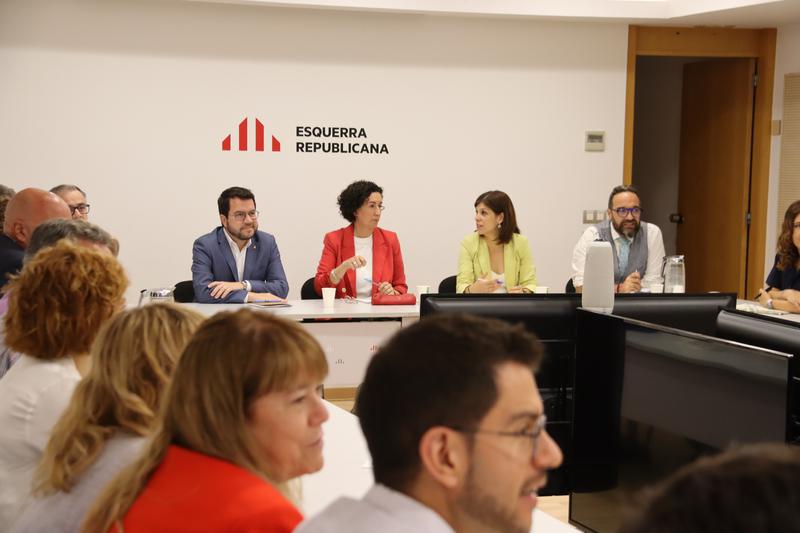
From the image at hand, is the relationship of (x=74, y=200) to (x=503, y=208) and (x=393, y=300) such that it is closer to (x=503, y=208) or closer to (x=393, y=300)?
(x=393, y=300)

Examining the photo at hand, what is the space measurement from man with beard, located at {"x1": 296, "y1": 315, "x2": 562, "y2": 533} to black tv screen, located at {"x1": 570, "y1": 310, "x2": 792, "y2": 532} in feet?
2.65

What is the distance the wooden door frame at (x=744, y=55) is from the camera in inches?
321

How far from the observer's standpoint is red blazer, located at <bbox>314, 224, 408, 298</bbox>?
20.5 ft

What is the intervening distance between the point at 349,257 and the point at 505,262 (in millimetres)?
1066

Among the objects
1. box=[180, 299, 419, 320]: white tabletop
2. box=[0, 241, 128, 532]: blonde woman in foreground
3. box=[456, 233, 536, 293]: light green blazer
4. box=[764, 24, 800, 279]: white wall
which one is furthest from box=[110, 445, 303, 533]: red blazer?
box=[764, 24, 800, 279]: white wall

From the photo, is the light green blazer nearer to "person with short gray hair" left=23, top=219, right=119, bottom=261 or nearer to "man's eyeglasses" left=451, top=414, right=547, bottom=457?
"person with short gray hair" left=23, top=219, right=119, bottom=261

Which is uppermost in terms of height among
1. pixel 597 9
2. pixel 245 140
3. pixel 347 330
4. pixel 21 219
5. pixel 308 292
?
pixel 597 9

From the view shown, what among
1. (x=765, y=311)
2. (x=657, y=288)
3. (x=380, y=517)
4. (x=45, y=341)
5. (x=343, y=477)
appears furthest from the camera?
(x=657, y=288)

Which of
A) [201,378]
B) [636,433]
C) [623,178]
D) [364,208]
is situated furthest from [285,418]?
[623,178]

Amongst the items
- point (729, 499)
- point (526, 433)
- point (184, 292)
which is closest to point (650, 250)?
point (184, 292)

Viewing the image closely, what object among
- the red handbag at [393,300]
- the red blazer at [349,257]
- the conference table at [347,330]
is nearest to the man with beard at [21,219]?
the conference table at [347,330]

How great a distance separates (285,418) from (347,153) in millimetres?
6346

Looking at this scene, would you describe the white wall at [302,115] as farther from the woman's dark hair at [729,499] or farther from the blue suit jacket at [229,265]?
the woman's dark hair at [729,499]

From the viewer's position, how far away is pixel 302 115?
770 cm
